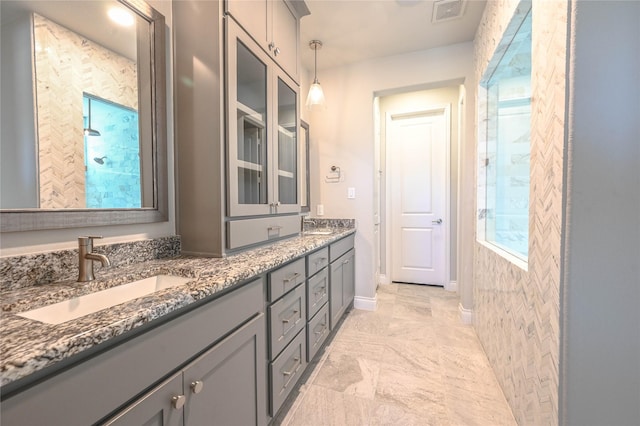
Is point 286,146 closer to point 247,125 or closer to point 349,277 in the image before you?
point 247,125

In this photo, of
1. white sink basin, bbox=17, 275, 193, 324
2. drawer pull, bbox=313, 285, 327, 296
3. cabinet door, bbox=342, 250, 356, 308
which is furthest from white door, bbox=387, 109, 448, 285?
white sink basin, bbox=17, 275, 193, 324

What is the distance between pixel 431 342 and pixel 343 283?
2.72 ft

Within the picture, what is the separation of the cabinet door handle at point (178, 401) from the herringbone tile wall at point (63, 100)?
2.54ft

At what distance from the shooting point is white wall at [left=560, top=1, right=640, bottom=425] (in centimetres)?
88

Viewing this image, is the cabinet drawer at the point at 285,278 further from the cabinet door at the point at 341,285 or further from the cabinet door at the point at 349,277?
the cabinet door at the point at 349,277

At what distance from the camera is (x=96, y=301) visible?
89 centimetres

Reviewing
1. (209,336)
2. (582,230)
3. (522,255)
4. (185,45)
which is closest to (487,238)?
(522,255)

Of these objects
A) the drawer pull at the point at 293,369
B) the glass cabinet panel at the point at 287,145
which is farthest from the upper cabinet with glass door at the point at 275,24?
the drawer pull at the point at 293,369

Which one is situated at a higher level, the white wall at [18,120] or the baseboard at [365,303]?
the white wall at [18,120]

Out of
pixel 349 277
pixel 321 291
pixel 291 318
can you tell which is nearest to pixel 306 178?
pixel 349 277

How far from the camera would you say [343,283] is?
2.43 meters

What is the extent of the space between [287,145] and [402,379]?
1.75m

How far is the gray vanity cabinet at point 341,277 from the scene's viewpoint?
7.01 ft

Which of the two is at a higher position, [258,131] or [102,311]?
[258,131]
